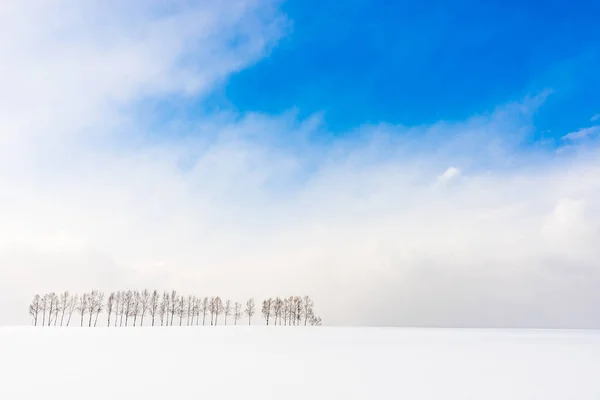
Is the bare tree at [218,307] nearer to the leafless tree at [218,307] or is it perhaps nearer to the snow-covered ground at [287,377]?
the leafless tree at [218,307]

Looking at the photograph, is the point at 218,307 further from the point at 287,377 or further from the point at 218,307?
the point at 287,377

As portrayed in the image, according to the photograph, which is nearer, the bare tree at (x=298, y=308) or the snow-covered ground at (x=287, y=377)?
the snow-covered ground at (x=287, y=377)

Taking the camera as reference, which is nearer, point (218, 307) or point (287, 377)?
point (287, 377)

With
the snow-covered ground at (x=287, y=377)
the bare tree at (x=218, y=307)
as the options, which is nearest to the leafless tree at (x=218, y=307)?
the bare tree at (x=218, y=307)

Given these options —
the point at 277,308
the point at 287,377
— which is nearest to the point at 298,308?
the point at 277,308

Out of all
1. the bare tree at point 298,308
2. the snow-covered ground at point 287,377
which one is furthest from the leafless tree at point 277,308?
the snow-covered ground at point 287,377

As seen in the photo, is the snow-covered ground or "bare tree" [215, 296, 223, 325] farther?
"bare tree" [215, 296, 223, 325]

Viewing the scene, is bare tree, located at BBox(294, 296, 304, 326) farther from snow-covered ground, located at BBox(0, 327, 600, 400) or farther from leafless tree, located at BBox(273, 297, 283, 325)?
snow-covered ground, located at BBox(0, 327, 600, 400)

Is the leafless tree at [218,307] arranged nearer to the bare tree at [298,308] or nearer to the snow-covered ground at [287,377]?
the bare tree at [298,308]

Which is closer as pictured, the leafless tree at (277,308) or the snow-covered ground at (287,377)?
the snow-covered ground at (287,377)

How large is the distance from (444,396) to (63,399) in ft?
41.9

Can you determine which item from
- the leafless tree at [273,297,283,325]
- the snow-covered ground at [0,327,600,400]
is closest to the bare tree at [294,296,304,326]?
the leafless tree at [273,297,283,325]

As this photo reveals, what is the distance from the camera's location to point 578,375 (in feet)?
67.6

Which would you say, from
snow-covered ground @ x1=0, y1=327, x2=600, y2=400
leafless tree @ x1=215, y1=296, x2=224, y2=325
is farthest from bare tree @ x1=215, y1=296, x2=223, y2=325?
snow-covered ground @ x1=0, y1=327, x2=600, y2=400
